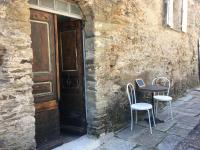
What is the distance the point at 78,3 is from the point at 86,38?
1.70 ft

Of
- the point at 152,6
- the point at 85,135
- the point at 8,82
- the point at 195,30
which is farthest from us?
the point at 195,30

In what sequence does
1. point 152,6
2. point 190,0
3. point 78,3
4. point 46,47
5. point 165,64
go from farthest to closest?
point 190,0 → point 165,64 → point 152,6 → point 78,3 → point 46,47

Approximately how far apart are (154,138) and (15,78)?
239cm

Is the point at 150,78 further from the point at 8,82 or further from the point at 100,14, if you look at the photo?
the point at 8,82

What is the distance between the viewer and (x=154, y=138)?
389 cm

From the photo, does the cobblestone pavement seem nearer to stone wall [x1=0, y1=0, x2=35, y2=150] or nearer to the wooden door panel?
the wooden door panel

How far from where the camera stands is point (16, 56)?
8.25ft

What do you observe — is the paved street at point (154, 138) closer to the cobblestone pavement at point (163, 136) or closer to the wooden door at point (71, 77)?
the cobblestone pavement at point (163, 136)

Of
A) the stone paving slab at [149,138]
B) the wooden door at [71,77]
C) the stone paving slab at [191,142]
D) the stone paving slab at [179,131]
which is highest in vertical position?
the wooden door at [71,77]

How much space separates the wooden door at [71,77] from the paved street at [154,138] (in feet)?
1.29

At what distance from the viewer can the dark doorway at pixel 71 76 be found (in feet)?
12.6

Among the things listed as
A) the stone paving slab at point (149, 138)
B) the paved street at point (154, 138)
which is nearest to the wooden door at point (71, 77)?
the paved street at point (154, 138)

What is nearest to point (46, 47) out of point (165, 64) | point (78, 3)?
point (78, 3)

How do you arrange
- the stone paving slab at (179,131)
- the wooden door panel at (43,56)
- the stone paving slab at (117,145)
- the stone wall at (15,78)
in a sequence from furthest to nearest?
1. the stone paving slab at (179,131)
2. the stone paving slab at (117,145)
3. the wooden door panel at (43,56)
4. the stone wall at (15,78)
